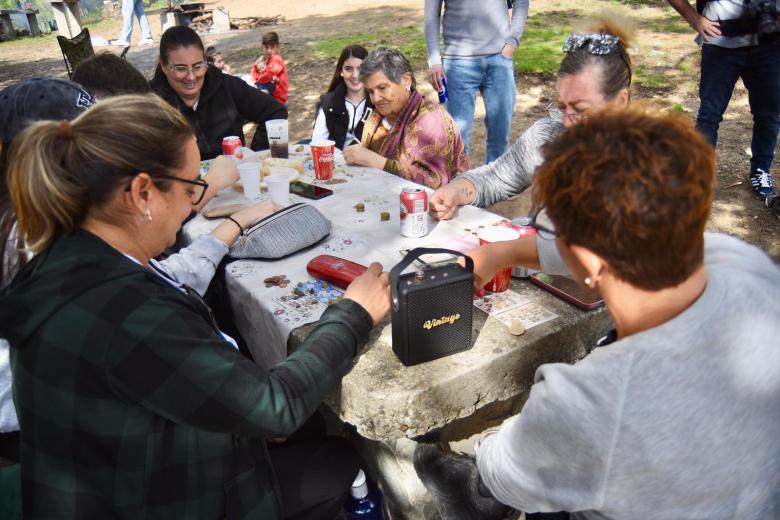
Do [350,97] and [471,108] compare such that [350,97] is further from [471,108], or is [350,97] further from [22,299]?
[22,299]

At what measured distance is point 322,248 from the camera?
7.11ft

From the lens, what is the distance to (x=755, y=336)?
1.05 metres

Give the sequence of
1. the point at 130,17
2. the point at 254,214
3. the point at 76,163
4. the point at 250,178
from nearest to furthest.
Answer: the point at 76,163 → the point at 254,214 → the point at 250,178 → the point at 130,17

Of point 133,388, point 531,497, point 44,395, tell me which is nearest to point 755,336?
point 531,497

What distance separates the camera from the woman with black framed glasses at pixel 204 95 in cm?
368

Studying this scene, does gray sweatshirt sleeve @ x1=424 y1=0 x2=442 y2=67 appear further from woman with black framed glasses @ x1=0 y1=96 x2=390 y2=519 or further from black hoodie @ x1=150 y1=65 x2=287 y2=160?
woman with black framed glasses @ x1=0 y1=96 x2=390 y2=519

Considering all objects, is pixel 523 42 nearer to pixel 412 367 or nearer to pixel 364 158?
pixel 364 158

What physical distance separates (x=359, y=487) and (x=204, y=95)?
2.92 meters

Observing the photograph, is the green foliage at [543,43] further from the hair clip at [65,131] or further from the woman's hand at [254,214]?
the hair clip at [65,131]

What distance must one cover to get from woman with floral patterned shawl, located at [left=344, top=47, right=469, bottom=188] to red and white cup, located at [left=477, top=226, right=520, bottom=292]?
122cm

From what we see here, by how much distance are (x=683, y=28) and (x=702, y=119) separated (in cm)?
566

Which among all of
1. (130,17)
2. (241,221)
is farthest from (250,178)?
(130,17)

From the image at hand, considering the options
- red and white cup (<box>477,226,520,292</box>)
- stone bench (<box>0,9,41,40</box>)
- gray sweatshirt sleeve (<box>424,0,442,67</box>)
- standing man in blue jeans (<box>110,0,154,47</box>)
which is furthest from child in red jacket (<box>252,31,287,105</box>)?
stone bench (<box>0,9,41,40</box>)

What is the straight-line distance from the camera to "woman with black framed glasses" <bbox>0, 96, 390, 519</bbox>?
1.20m
